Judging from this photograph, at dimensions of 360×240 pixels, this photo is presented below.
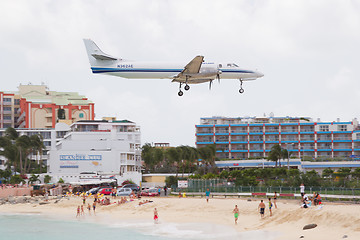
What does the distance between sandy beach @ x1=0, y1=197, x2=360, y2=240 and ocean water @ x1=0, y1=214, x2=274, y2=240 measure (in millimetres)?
423

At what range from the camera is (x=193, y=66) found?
46.3m

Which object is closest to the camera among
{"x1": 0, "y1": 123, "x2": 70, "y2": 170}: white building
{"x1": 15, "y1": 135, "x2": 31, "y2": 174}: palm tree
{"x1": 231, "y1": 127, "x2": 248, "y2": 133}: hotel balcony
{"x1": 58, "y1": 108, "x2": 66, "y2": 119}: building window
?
{"x1": 15, "y1": 135, "x2": 31, "y2": 174}: palm tree

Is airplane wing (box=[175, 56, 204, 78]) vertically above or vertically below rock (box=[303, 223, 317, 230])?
above

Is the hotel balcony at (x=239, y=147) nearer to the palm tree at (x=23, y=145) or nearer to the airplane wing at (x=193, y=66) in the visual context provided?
the palm tree at (x=23, y=145)

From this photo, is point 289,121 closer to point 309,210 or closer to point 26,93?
point 26,93

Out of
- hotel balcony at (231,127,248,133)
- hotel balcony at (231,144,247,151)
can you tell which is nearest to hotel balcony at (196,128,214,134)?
hotel balcony at (231,127,248,133)

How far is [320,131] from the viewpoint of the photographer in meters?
133

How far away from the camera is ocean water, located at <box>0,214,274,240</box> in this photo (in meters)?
42.9

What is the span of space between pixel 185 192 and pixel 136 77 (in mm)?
24506

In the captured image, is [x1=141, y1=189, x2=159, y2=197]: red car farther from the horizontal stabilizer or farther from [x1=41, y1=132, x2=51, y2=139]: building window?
[x1=41, y1=132, x2=51, y2=139]: building window

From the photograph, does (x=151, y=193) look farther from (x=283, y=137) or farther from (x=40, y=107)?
(x=40, y=107)

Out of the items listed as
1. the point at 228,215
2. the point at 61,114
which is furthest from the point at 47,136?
the point at 228,215

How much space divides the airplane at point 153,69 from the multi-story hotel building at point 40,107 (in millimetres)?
89126

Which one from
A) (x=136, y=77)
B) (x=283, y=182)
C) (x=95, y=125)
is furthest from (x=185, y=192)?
(x=95, y=125)
